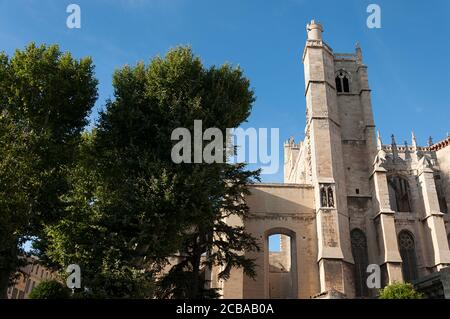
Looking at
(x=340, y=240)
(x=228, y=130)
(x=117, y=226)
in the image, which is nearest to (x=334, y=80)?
(x=340, y=240)

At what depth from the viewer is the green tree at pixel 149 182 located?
1329 centimetres

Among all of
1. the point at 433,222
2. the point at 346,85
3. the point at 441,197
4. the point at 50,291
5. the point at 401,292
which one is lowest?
the point at 50,291

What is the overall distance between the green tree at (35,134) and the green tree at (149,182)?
0.91 metres

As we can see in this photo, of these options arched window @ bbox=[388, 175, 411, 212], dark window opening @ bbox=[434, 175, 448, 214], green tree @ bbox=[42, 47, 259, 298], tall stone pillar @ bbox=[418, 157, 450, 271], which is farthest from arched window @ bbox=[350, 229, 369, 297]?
green tree @ bbox=[42, 47, 259, 298]

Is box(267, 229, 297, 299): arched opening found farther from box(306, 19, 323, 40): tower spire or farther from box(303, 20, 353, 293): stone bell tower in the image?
box(306, 19, 323, 40): tower spire

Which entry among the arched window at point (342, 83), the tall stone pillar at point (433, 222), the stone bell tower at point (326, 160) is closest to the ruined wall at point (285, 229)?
the stone bell tower at point (326, 160)

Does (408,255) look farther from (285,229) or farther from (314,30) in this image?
(314,30)

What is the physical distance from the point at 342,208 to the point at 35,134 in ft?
58.1

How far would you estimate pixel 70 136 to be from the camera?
49.4 ft

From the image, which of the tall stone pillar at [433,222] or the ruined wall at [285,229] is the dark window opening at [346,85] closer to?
the tall stone pillar at [433,222]

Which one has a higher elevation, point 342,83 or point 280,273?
point 342,83

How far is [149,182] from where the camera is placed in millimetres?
14000

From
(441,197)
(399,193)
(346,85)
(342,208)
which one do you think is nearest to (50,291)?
(342,208)

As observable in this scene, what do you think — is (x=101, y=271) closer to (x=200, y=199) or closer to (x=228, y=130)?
(x=200, y=199)
